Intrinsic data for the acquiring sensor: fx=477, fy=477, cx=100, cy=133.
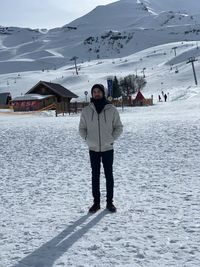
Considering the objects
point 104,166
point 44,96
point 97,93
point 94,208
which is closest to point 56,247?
point 94,208

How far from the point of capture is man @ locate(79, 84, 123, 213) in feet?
24.2

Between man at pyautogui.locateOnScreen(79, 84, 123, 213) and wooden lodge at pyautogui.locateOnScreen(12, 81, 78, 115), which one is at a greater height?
wooden lodge at pyautogui.locateOnScreen(12, 81, 78, 115)

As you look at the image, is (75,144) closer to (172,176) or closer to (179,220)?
(172,176)

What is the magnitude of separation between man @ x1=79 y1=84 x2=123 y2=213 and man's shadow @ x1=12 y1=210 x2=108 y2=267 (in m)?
0.60

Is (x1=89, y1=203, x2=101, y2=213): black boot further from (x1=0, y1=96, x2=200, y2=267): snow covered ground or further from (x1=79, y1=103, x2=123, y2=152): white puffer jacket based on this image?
(x1=79, y1=103, x2=123, y2=152): white puffer jacket

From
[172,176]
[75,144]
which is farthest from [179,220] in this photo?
[75,144]

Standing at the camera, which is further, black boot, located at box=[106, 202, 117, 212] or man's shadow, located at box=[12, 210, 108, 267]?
black boot, located at box=[106, 202, 117, 212]

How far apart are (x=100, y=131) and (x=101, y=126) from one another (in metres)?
0.08

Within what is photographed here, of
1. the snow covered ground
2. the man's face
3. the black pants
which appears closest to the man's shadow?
the snow covered ground

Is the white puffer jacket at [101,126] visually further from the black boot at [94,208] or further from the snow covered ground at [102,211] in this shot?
the snow covered ground at [102,211]

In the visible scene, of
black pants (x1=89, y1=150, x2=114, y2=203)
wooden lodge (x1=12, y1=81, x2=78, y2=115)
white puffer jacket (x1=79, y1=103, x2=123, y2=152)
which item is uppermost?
wooden lodge (x1=12, y1=81, x2=78, y2=115)

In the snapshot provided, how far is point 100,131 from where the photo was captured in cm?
748

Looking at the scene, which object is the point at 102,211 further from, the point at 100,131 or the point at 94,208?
the point at 100,131

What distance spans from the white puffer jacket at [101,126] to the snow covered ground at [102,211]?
3.63 ft
